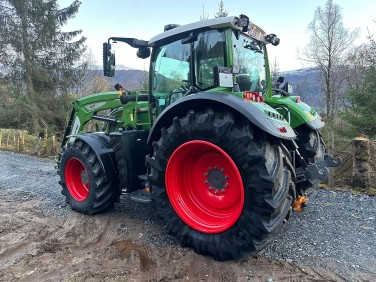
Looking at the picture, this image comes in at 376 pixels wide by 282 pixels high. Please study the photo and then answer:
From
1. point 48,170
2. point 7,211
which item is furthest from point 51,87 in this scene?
point 7,211

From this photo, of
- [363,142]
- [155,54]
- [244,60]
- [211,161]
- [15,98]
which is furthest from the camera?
[15,98]

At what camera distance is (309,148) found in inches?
171

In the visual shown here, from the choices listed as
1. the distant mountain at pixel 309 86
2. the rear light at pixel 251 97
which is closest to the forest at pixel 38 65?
the distant mountain at pixel 309 86

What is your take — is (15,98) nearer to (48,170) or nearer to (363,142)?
(48,170)

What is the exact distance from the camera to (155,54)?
4.28 m

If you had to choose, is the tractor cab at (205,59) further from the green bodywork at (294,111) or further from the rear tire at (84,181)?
the rear tire at (84,181)

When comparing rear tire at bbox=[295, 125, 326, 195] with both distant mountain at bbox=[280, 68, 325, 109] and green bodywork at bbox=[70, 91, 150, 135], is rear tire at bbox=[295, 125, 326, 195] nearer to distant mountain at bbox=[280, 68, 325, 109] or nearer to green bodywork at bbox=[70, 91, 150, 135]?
green bodywork at bbox=[70, 91, 150, 135]

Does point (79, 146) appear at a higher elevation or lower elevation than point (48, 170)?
higher

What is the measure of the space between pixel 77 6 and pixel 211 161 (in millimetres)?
18572

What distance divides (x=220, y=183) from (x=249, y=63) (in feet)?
5.32

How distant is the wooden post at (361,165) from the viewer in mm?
5879

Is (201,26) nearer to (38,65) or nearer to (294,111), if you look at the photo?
(294,111)

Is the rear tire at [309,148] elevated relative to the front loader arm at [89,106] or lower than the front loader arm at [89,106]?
lower

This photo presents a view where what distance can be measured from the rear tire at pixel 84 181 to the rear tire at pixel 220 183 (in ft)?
3.81
